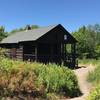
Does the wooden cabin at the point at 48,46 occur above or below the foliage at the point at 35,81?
above

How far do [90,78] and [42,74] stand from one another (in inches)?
248

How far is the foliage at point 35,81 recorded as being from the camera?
1392 cm

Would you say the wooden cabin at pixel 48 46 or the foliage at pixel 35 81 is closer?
the foliage at pixel 35 81

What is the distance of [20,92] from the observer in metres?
13.9

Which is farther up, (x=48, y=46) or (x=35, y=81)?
(x=48, y=46)

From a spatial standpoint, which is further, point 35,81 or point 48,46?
point 48,46

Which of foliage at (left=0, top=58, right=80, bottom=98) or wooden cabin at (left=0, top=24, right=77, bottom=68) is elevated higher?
wooden cabin at (left=0, top=24, right=77, bottom=68)

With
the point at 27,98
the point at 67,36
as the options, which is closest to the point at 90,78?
the point at 27,98

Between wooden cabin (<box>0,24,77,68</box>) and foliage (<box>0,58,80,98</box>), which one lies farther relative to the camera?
wooden cabin (<box>0,24,77,68</box>)

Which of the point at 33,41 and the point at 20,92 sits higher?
the point at 33,41

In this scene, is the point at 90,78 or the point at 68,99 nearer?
the point at 68,99

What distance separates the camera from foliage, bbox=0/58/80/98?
13.9m

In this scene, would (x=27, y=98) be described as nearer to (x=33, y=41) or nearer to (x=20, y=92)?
(x=20, y=92)

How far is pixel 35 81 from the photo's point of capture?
1491 centimetres
